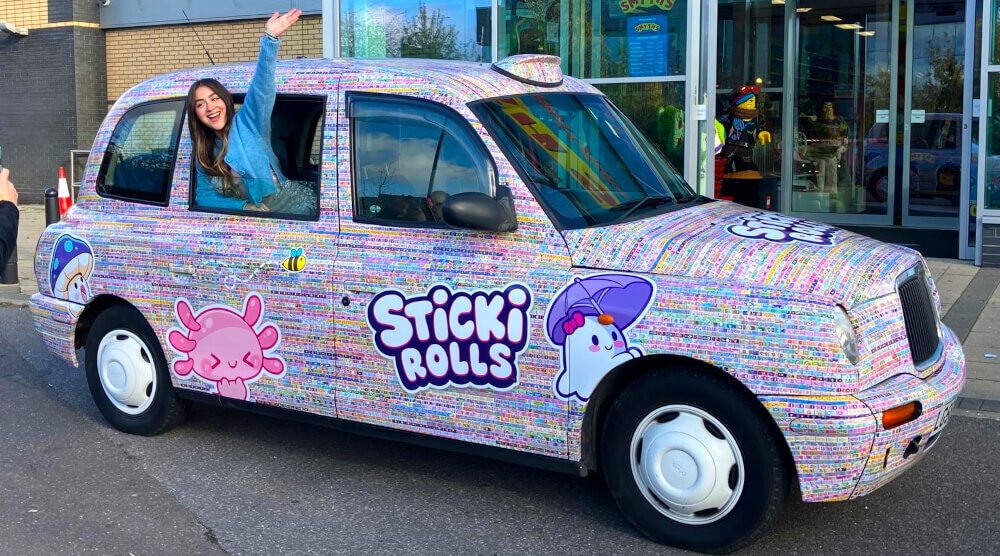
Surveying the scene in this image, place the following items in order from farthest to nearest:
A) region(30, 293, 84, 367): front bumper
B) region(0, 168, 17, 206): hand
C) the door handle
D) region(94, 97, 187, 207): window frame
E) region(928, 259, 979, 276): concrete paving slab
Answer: region(928, 259, 979, 276): concrete paving slab, region(30, 293, 84, 367): front bumper, region(94, 97, 187, 207): window frame, the door handle, region(0, 168, 17, 206): hand

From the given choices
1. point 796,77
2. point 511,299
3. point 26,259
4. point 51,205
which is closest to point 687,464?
point 511,299

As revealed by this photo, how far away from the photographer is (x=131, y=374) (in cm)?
593

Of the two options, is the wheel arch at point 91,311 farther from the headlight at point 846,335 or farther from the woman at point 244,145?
the headlight at point 846,335

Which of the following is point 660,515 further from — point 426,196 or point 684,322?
point 426,196

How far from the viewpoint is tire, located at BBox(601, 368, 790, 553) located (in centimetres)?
416

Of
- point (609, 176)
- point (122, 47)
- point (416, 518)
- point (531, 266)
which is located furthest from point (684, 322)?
point (122, 47)

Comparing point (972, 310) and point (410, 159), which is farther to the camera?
point (972, 310)

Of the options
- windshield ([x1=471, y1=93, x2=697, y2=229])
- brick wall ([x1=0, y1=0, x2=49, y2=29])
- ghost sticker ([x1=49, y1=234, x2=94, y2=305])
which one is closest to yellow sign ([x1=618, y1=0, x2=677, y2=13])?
windshield ([x1=471, y1=93, x2=697, y2=229])

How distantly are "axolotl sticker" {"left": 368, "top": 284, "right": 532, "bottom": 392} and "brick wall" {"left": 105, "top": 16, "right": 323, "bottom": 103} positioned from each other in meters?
11.9

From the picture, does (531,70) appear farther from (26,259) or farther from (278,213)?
(26,259)

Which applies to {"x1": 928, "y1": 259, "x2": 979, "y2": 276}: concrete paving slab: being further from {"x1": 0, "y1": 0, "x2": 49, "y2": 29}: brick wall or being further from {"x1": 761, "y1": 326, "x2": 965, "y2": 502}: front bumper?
{"x1": 0, "y1": 0, "x2": 49, "y2": 29}: brick wall

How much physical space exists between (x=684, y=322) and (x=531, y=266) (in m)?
0.70

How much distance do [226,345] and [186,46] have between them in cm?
1395

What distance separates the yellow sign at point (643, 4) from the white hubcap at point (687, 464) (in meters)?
8.15
